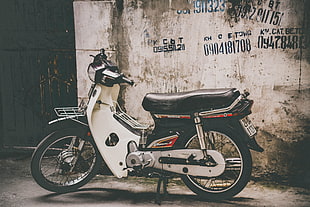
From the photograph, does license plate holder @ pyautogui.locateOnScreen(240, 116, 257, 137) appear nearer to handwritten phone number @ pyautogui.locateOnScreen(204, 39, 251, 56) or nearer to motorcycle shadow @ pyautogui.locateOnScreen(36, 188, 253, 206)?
motorcycle shadow @ pyautogui.locateOnScreen(36, 188, 253, 206)

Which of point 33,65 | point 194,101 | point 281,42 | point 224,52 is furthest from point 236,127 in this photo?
point 33,65

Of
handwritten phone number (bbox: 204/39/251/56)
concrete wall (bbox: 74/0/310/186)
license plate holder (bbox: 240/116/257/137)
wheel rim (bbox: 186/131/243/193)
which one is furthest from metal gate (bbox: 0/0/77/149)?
license plate holder (bbox: 240/116/257/137)

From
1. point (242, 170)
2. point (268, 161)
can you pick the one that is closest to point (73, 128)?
point (242, 170)

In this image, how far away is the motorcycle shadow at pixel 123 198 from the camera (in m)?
4.54

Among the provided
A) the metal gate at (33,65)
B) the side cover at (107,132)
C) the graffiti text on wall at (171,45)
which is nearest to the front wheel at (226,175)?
the side cover at (107,132)

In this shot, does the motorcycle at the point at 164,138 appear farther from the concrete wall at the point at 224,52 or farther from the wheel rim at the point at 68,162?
the concrete wall at the point at 224,52

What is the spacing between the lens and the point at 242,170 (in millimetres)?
4375

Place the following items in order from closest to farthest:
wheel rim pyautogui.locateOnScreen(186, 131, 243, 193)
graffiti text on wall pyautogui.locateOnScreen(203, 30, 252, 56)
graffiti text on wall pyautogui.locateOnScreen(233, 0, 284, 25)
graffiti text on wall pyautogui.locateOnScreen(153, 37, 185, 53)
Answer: wheel rim pyautogui.locateOnScreen(186, 131, 243, 193)
graffiti text on wall pyautogui.locateOnScreen(233, 0, 284, 25)
graffiti text on wall pyautogui.locateOnScreen(203, 30, 252, 56)
graffiti text on wall pyautogui.locateOnScreen(153, 37, 185, 53)

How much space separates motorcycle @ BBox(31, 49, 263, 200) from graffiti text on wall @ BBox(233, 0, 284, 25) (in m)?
1.10

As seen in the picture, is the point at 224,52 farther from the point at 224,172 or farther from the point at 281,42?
the point at 224,172

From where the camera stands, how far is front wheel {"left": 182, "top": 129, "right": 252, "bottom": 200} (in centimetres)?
436

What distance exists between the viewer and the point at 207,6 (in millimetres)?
4984

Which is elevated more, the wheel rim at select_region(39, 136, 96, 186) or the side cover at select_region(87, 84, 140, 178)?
the side cover at select_region(87, 84, 140, 178)

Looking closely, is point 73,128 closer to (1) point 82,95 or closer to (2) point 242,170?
(1) point 82,95
